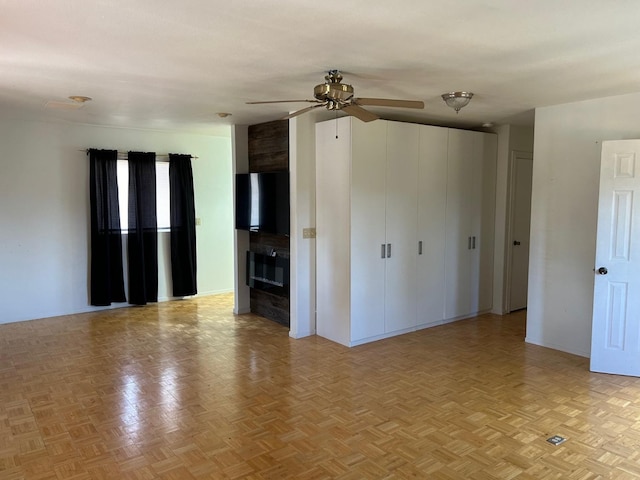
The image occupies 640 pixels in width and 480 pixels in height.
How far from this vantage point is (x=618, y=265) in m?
3.88

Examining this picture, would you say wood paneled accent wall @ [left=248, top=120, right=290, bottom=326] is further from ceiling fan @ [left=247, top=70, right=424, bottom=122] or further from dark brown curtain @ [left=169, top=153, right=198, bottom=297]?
ceiling fan @ [left=247, top=70, right=424, bottom=122]

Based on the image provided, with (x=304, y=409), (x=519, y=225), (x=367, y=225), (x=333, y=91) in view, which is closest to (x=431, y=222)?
(x=367, y=225)

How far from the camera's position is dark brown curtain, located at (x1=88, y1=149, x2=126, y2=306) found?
5.94 metres

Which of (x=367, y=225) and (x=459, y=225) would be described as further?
(x=459, y=225)

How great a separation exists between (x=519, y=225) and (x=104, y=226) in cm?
532

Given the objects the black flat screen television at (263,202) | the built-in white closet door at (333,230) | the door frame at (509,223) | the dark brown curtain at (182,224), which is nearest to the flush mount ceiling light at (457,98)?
the built-in white closet door at (333,230)

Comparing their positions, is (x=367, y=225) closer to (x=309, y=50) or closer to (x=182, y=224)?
(x=309, y=50)

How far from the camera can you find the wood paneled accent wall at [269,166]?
5.25m

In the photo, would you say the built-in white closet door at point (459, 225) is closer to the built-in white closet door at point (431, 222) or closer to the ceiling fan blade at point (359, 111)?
the built-in white closet door at point (431, 222)

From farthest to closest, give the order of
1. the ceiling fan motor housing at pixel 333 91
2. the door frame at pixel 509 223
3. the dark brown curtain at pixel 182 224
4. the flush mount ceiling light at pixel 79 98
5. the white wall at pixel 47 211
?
the dark brown curtain at pixel 182 224 → the door frame at pixel 509 223 → the white wall at pixel 47 211 → the flush mount ceiling light at pixel 79 98 → the ceiling fan motor housing at pixel 333 91

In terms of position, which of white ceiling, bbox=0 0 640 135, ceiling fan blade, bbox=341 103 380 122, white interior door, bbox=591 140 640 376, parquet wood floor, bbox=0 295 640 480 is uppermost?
white ceiling, bbox=0 0 640 135

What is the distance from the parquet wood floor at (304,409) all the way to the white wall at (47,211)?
2.64ft

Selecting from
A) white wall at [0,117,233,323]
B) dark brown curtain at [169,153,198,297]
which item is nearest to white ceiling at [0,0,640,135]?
white wall at [0,117,233,323]

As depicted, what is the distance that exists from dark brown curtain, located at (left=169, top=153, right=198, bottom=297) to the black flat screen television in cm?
125
